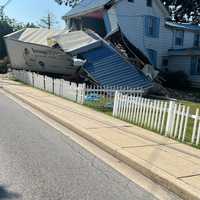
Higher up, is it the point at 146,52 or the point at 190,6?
the point at 190,6

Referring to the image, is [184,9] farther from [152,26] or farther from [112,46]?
[112,46]

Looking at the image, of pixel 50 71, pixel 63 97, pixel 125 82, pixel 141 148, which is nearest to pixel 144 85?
pixel 125 82

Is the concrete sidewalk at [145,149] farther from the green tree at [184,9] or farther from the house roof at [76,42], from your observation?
the green tree at [184,9]

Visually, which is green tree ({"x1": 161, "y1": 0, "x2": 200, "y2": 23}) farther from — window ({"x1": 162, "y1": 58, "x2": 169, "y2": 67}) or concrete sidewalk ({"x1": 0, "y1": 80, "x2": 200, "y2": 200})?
concrete sidewalk ({"x1": 0, "y1": 80, "x2": 200, "y2": 200})

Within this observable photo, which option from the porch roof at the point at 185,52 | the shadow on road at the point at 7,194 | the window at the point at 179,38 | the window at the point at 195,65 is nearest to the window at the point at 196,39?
the window at the point at 179,38

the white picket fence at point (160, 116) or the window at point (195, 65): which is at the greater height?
the white picket fence at point (160, 116)

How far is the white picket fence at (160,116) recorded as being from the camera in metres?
10.0

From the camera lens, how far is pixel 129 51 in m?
32.2

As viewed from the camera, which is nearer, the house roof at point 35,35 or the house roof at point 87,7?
the house roof at point 35,35

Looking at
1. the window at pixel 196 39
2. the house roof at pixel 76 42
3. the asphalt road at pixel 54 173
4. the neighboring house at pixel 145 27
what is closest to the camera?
the asphalt road at pixel 54 173

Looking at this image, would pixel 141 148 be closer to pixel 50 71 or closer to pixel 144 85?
pixel 144 85

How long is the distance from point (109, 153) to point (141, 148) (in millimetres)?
686

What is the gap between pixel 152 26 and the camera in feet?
121

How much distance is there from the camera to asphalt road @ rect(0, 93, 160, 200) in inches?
233
